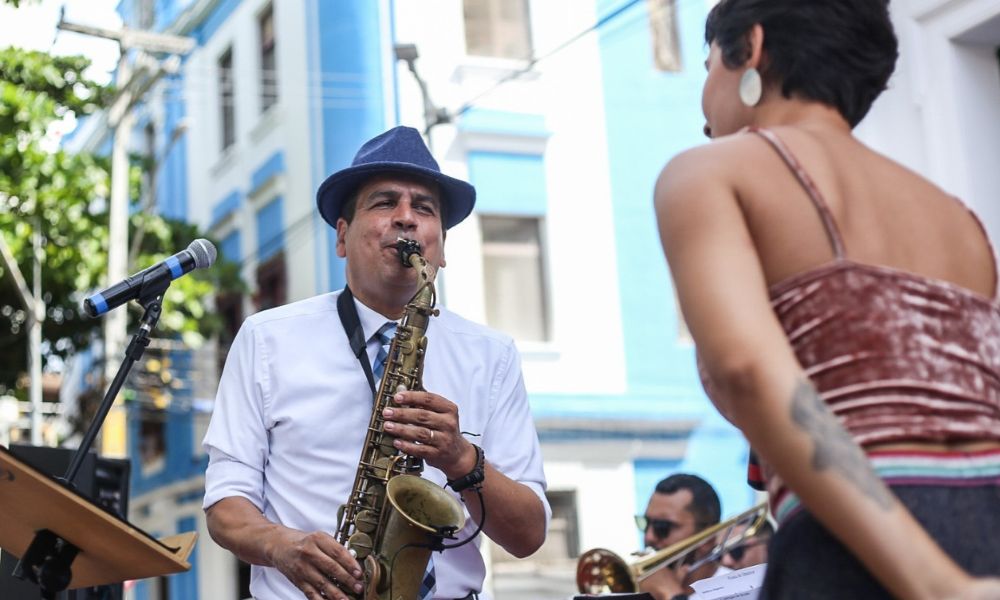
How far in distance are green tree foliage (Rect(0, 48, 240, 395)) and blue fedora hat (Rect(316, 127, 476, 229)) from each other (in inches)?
482

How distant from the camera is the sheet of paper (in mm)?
2934

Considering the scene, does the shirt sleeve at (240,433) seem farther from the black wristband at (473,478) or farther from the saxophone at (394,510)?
the black wristband at (473,478)

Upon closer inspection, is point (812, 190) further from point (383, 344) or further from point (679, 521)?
point (679, 521)

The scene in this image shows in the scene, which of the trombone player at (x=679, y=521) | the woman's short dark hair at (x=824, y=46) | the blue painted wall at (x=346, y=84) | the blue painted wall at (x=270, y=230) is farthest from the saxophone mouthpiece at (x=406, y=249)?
the blue painted wall at (x=270, y=230)

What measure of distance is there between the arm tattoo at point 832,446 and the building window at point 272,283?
15.6 m

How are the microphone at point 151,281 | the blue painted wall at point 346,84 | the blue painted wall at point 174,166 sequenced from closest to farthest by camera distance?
the microphone at point 151,281 → the blue painted wall at point 346,84 → the blue painted wall at point 174,166

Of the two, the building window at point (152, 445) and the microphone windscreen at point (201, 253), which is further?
the building window at point (152, 445)

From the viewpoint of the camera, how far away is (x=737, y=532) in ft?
20.8

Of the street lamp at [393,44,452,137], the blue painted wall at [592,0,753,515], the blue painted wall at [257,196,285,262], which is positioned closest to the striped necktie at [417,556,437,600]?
the street lamp at [393,44,452,137]

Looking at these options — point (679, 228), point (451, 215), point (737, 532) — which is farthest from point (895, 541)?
point (737, 532)

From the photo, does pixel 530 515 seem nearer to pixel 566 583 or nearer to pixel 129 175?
pixel 566 583

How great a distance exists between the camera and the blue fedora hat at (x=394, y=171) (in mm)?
3670

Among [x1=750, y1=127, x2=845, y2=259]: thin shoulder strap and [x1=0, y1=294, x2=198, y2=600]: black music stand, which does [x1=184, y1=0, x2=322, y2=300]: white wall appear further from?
[x1=750, y1=127, x2=845, y2=259]: thin shoulder strap

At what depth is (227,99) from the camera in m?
19.7
